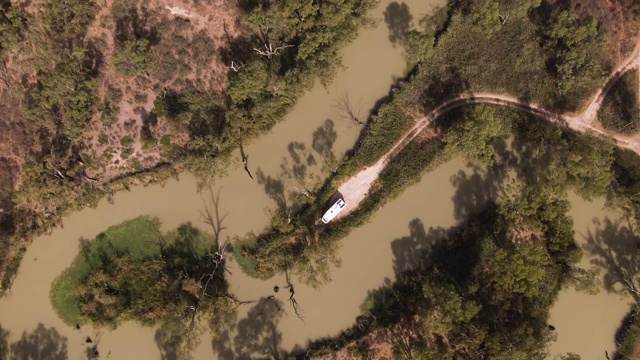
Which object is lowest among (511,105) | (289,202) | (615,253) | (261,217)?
(615,253)

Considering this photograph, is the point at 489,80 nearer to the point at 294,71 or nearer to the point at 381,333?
the point at 294,71

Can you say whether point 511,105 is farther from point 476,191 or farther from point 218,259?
point 218,259

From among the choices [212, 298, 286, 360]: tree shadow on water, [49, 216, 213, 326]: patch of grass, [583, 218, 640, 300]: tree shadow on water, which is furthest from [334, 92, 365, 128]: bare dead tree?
[583, 218, 640, 300]: tree shadow on water

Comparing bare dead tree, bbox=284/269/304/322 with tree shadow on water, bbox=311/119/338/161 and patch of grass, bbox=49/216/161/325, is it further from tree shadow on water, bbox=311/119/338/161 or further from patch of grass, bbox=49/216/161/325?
patch of grass, bbox=49/216/161/325

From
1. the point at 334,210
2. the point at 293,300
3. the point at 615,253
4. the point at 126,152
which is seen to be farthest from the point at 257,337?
the point at 615,253

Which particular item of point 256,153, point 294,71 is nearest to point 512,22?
point 294,71

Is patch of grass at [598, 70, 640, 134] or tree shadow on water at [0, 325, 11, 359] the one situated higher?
tree shadow on water at [0, 325, 11, 359]
